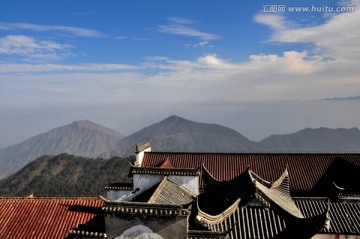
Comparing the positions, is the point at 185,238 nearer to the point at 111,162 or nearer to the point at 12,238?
the point at 12,238

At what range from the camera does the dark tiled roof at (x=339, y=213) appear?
2256 cm

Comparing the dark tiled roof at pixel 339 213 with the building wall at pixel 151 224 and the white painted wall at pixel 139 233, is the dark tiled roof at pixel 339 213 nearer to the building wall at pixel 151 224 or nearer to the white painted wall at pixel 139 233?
the building wall at pixel 151 224

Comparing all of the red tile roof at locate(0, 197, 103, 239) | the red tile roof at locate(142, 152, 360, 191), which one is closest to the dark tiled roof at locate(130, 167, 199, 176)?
the red tile roof at locate(0, 197, 103, 239)

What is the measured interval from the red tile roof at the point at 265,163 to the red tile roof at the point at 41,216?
48.3 ft

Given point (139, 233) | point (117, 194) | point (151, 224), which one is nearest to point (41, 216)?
point (117, 194)

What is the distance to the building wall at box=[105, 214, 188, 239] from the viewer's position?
1548cm

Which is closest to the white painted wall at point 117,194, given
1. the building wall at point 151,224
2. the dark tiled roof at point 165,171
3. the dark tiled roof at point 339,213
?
the dark tiled roof at point 165,171

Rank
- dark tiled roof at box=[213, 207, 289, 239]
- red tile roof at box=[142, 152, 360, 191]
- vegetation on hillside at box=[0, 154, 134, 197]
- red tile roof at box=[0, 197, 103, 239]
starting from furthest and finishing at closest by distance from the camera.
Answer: vegetation on hillside at box=[0, 154, 134, 197] < red tile roof at box=[142, 152, 360, 191] < red tile roof at box=[0, 197, 103, 239] < dark tiled roof at box=[213, 207, 289, 239]

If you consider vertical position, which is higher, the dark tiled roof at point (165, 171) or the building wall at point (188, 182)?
the dark tiled roof at point (165, 171)

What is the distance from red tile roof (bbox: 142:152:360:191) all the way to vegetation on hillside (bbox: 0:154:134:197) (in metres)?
65.3

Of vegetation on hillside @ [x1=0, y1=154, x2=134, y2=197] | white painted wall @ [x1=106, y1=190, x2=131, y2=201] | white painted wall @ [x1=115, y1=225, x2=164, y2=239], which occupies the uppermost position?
white painted wall @ [x1=115, y1=225, x2=164, y2=239]

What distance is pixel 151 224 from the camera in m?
15.7

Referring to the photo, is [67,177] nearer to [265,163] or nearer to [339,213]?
[265,163]

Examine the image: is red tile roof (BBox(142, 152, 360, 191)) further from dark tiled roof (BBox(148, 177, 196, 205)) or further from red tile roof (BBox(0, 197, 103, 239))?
red tile roof (BBox(0, 197, 103, 239))
